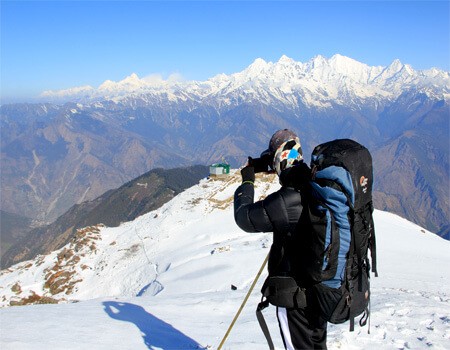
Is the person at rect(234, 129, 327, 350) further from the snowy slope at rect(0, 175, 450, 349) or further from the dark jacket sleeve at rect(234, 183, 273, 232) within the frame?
the snowy slope at rect(0, 175, 450, 349)

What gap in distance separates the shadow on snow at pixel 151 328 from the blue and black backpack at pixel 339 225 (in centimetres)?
440

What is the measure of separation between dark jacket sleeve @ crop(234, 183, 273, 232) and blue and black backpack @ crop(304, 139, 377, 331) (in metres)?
0.55

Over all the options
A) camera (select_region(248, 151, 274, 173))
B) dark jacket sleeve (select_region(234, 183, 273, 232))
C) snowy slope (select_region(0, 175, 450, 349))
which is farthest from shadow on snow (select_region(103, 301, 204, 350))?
camera (select_region(248, 151, 274, 173))

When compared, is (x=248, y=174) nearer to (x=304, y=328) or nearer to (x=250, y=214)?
(x=250, y=214)

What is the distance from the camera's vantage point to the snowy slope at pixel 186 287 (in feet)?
26.0

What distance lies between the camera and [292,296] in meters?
4.75

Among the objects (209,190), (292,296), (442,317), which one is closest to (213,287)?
(442,317)

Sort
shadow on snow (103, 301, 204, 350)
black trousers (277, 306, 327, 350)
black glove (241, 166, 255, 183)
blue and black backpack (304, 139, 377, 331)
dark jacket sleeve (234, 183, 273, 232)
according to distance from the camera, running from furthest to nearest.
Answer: shadow on snow (103, 301, 204, 350) → black glove (241, 166, 255, 183) → black trousers (277, 306, 327, 350) → dark jacket sleeve (234, 183, 273, 232) → blue and black backpack (304, 139, 377, 331)

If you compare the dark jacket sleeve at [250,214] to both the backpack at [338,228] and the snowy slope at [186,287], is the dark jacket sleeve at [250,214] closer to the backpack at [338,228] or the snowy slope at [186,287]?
the backpack at [338,228]

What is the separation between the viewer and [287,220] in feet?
14.6

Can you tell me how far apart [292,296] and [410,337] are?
181 inches

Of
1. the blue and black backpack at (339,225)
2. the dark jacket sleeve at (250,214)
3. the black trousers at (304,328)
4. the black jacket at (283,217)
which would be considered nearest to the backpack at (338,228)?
the blue and black backpack at (339,225)

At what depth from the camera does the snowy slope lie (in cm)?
792

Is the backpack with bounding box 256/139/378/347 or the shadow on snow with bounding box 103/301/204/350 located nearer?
the backpack with bounding box 256/139/378/347
